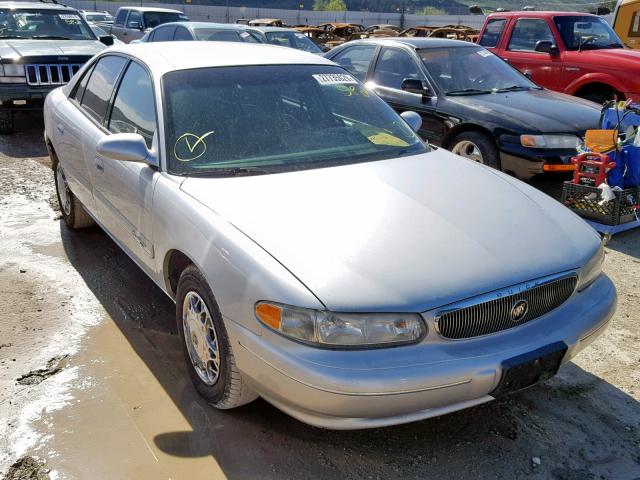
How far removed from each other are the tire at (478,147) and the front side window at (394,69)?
2.93 ft

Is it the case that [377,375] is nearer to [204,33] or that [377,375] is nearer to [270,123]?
[270,123]

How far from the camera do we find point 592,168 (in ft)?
16.8

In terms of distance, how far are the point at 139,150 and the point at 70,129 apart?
159cm

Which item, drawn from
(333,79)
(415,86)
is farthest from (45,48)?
(333,79)

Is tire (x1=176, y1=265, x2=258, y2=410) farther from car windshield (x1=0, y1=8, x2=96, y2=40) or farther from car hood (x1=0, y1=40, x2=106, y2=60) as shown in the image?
car windshield (x1=0, y1=8, x2=96, y2=40)

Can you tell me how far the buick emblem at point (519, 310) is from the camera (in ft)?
8.13

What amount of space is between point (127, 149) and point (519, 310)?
6.63 ft

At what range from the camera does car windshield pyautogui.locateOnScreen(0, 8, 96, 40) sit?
8889 mm

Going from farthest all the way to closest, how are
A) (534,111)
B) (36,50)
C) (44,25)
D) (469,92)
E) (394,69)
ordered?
(44,25), (36,50), (394,69), (469,92), (534,111)

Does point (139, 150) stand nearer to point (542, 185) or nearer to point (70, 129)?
point (70, 129)

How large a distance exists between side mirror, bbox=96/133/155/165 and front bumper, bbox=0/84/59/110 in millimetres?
5660

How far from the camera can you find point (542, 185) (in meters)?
6.49

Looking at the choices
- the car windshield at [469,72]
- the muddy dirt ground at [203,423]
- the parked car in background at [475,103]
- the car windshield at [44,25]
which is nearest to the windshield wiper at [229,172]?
the muddy dirt ground at [203,423]

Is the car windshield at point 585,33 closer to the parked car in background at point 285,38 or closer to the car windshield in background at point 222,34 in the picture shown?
the parked car in background at point 285,38
